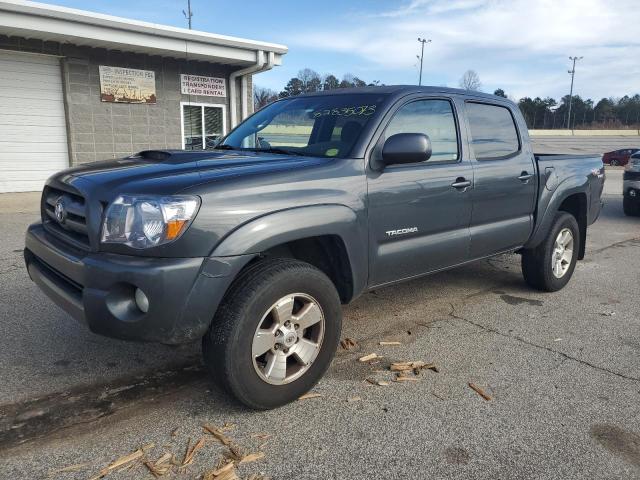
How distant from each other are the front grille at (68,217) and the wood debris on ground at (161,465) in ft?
3.67

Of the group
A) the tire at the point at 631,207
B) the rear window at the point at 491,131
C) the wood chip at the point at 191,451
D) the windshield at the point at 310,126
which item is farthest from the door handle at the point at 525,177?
the tire at the point at 631,207

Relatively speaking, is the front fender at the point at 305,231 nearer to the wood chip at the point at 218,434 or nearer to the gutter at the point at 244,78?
the wood chip at the point at 218,434

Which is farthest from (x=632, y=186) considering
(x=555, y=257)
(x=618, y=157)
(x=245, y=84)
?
(x=618, y=157)

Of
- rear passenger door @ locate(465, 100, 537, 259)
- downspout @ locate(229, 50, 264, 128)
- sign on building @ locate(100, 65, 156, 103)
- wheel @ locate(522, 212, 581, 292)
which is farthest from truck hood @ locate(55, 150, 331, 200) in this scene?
downspout @ locate(229, 50, 264, 128)

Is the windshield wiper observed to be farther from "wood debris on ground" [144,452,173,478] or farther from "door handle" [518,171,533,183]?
"door handle" [518,171,533,183]

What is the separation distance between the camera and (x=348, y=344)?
3795 mm

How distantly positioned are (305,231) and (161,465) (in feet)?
4.42

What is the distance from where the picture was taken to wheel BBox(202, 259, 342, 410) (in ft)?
8.55

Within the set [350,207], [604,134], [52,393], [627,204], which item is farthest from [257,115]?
[604,134]

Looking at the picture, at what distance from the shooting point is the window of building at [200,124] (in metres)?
13.8

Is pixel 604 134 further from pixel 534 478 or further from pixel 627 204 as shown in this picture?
pixel 534 478

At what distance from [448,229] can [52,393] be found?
9.24 ft

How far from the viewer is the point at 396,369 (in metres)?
3.39

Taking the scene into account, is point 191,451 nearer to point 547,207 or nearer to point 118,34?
point 547,207
